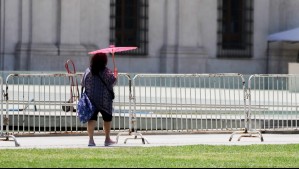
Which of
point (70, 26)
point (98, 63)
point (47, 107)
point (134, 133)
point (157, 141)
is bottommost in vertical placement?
point (157, 141)

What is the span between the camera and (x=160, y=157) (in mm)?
18391

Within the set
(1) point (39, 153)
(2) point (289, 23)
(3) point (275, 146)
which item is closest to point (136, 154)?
(1) point (39, 153)

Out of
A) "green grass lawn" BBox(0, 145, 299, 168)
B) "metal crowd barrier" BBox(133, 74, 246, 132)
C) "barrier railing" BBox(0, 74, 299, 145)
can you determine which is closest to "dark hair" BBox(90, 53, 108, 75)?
"green grass lawn" BBox(0, 145, 299, 168)

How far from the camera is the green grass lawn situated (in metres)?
16.9

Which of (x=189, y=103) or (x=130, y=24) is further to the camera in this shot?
(x=130, y=24)

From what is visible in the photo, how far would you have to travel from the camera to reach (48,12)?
4128 centimetres

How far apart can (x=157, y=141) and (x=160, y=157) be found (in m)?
4.09

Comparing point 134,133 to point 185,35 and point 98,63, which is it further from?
point 185,35

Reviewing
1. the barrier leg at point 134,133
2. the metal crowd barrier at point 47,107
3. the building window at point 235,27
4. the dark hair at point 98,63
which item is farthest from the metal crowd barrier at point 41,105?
the building window at point 235,27

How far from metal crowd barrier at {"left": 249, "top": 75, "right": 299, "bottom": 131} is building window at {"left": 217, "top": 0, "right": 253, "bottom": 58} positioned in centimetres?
1771

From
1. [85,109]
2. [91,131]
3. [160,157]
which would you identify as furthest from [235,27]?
[160,157]

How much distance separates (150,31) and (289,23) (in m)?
5.12

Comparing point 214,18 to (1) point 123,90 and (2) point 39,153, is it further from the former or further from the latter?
(2) point 39,153

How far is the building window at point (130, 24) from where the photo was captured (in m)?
42.5
